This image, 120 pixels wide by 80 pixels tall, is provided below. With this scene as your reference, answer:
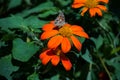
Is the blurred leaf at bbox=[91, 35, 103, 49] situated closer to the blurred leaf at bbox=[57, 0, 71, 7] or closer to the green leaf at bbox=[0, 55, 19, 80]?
the blurred leaf at bbox=[57, 0, 71, 7]

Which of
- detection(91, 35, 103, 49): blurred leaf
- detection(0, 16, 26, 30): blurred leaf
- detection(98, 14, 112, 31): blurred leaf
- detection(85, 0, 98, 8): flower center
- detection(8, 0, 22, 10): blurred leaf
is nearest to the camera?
detection(0, 16, 26, 30): blurred leaf

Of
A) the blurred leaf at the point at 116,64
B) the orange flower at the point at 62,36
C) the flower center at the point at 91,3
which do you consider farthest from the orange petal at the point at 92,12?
the blurred leaf at the point at 116,64

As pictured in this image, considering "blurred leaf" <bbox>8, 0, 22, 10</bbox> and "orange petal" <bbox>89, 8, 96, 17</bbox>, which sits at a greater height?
"orange petal" <bbox>89, 8, 96, 17</bbox>

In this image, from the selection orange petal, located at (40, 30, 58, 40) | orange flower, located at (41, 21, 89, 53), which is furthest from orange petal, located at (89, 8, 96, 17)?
orange petal, located at (40, 30, 58, 40)

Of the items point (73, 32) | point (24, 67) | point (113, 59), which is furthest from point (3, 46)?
point (113, 59)

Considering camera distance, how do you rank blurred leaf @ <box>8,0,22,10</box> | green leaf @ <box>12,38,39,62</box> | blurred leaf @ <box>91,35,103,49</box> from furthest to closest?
1. blurred leaf @ <box>8,0,22,10</box>
2. blurred leaf @ <box>91,35,103,49</box>
3. green leaf @ <box>12,38,39,62</box>

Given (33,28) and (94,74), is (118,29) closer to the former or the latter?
(94,74)

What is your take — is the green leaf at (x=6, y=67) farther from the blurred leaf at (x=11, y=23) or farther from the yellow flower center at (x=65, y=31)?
the yellow flower center at (x=65, y=31)

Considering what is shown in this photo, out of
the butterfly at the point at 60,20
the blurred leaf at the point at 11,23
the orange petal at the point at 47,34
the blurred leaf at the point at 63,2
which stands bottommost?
the blurred leaf at the point at 63,2
